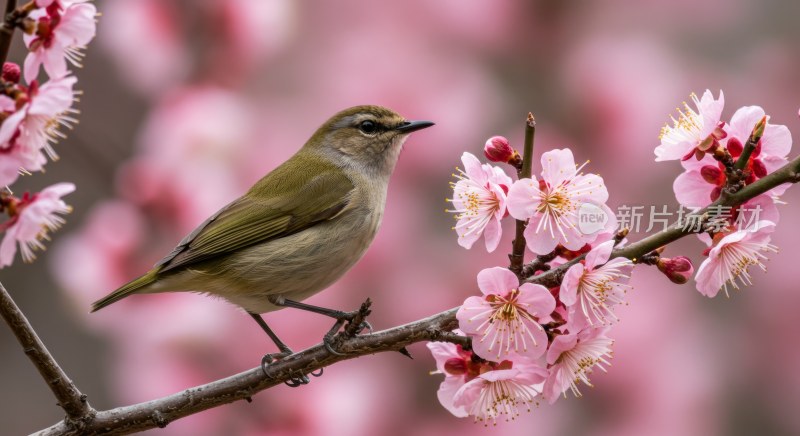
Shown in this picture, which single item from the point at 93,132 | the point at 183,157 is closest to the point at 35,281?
the point at 183,157

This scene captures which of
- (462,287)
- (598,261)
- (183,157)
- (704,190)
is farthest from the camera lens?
(462,287)

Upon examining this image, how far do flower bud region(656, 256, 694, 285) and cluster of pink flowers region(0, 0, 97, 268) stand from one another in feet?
4.88

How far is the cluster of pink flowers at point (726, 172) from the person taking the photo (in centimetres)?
238

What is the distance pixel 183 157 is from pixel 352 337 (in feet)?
8.34

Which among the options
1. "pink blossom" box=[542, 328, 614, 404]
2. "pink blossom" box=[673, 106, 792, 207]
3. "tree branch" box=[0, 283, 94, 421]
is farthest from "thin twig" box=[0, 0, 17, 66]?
"pink blossom" box=[673, 106, 792, 207]

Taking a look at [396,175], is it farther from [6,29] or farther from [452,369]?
[6,29]

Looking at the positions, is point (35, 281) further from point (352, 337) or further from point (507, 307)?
point (507, 307)

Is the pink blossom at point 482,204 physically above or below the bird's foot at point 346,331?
above

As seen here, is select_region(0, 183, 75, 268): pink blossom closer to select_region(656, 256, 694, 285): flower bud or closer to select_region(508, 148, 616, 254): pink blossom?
select_region(508, 148, 616, 254): pink blossom

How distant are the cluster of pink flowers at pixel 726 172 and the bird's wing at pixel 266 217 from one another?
1.69m

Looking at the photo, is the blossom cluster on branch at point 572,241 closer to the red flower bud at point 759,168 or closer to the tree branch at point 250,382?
the red flower bud at point 759,168

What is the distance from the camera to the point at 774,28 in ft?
20.1

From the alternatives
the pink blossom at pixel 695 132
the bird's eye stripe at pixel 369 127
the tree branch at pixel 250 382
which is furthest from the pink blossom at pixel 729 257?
the bird's eye stripe at pixel 369 127

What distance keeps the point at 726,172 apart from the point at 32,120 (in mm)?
1681
